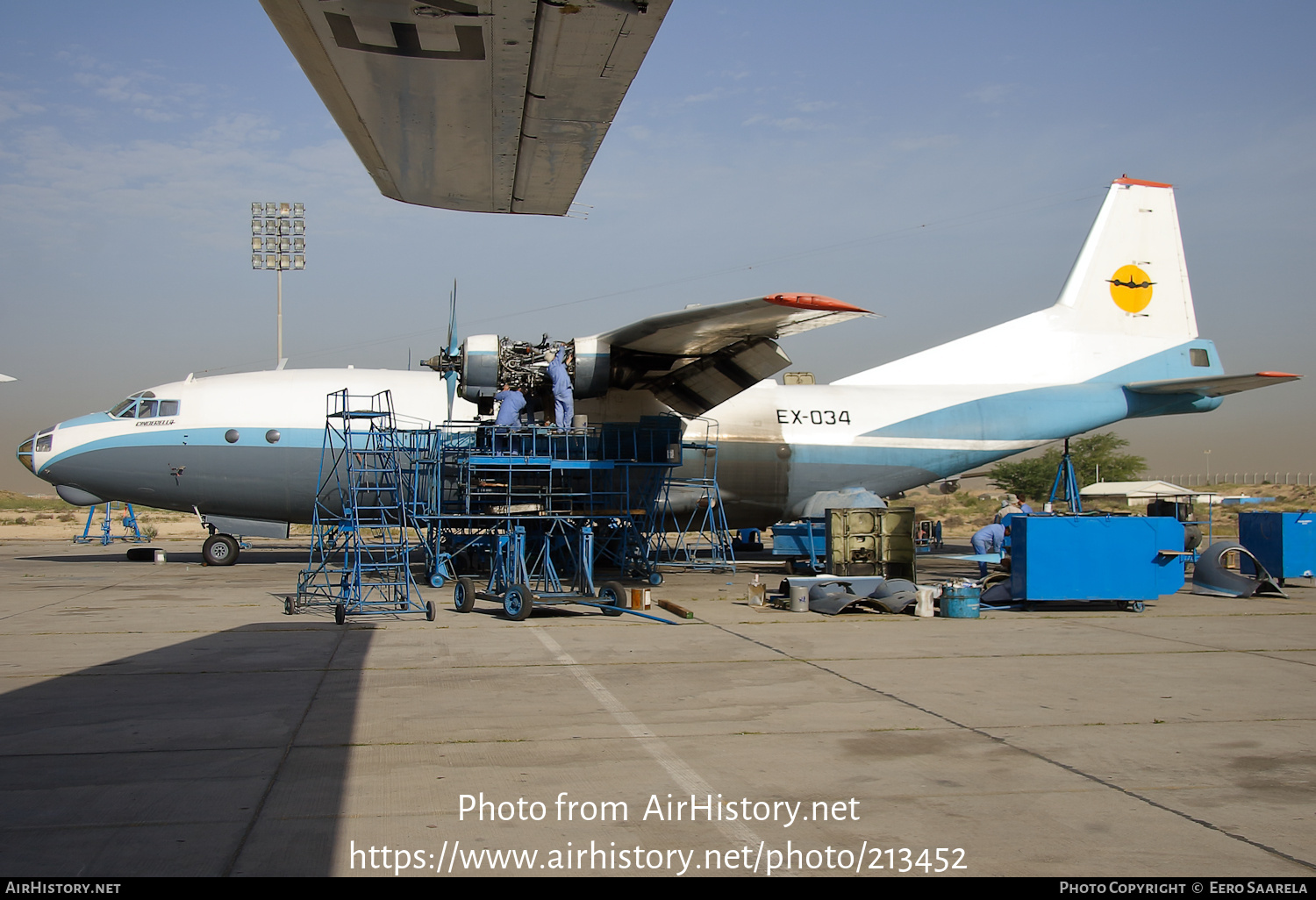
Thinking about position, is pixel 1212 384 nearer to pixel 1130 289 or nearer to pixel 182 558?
pixel 1130 289

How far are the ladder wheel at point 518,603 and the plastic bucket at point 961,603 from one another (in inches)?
225

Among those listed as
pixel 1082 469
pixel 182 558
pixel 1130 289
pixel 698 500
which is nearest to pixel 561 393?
pixel 698 500

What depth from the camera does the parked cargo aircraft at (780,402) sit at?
18359 millimetres

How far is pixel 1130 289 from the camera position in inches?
888

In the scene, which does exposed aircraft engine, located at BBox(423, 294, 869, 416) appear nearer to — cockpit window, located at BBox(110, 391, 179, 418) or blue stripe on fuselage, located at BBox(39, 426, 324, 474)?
blue stripe on fuselage, located at BBox(39, 426, 324, 474)

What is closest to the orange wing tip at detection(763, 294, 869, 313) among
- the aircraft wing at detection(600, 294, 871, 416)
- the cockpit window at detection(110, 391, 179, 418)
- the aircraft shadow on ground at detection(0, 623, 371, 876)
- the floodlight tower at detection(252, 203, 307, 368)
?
the aircraft wing at detection(600, 294, 871, 416)


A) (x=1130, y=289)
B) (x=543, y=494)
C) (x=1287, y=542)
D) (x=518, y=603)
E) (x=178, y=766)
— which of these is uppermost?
(x=1130, y=289)

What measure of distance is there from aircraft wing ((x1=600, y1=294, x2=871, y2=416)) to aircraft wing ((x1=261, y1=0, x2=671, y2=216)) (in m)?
8.61

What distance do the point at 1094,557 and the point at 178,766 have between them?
12.2 m

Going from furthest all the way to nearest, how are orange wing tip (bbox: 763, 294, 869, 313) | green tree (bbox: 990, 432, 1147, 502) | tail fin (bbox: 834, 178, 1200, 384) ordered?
green tree (bbox: 990, 432, 1147, 502), tail fin (bbox: 834, 178, 1200, 384), orange wing tip (bbox: 763, 294, 869, 313)

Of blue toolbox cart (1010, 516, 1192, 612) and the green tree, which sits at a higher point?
the green tree

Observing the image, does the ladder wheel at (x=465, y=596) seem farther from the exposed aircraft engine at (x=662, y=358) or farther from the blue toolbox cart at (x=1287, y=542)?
the blue toolbox cart at (x=1287, y=542)

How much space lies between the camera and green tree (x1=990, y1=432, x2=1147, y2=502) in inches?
2242

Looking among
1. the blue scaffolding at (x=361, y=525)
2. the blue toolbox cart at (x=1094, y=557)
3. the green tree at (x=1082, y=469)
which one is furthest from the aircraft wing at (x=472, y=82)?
the green tree at (x=1082, y=469)
